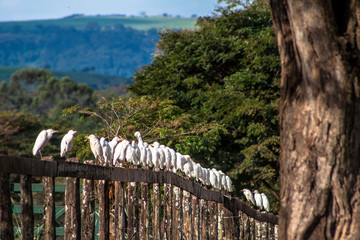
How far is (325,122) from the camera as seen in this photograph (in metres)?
4.26

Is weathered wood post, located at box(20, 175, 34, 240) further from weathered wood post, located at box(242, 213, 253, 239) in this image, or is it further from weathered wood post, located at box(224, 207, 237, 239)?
weathered wood post, located at box(242, 213, 253, 239)

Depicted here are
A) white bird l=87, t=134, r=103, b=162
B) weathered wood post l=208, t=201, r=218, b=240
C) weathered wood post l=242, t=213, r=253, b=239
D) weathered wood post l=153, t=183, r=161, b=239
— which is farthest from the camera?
weathered wood post l=242, t=213, r=253, b=239

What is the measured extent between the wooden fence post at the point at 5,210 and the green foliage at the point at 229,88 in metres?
13.2

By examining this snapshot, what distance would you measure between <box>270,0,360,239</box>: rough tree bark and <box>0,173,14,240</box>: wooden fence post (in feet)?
6.72

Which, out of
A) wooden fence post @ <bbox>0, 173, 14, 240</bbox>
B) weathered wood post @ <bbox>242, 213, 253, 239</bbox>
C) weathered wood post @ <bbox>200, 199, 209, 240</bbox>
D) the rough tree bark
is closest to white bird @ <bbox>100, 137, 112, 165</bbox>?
weathered wood post @ <bbox>200, 199, 209, 240</bbox>

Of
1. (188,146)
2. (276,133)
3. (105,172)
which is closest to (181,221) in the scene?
(105,172)

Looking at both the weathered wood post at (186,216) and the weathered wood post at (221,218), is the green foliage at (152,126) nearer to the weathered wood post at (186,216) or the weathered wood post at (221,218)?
the weathered wood post at (221,218)

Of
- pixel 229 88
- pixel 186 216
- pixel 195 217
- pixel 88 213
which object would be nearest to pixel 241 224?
pixel 195 217

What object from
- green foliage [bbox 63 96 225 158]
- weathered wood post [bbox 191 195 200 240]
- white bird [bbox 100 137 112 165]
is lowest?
weathered wood post [bbox 191 195 200 240]

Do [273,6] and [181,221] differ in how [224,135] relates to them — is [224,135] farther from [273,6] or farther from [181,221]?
[273,6]

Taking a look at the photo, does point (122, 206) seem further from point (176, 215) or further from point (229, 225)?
point (229, 225)

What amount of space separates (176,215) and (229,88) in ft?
46.7

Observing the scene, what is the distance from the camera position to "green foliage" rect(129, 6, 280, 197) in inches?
755

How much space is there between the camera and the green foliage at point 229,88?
19188 mm
